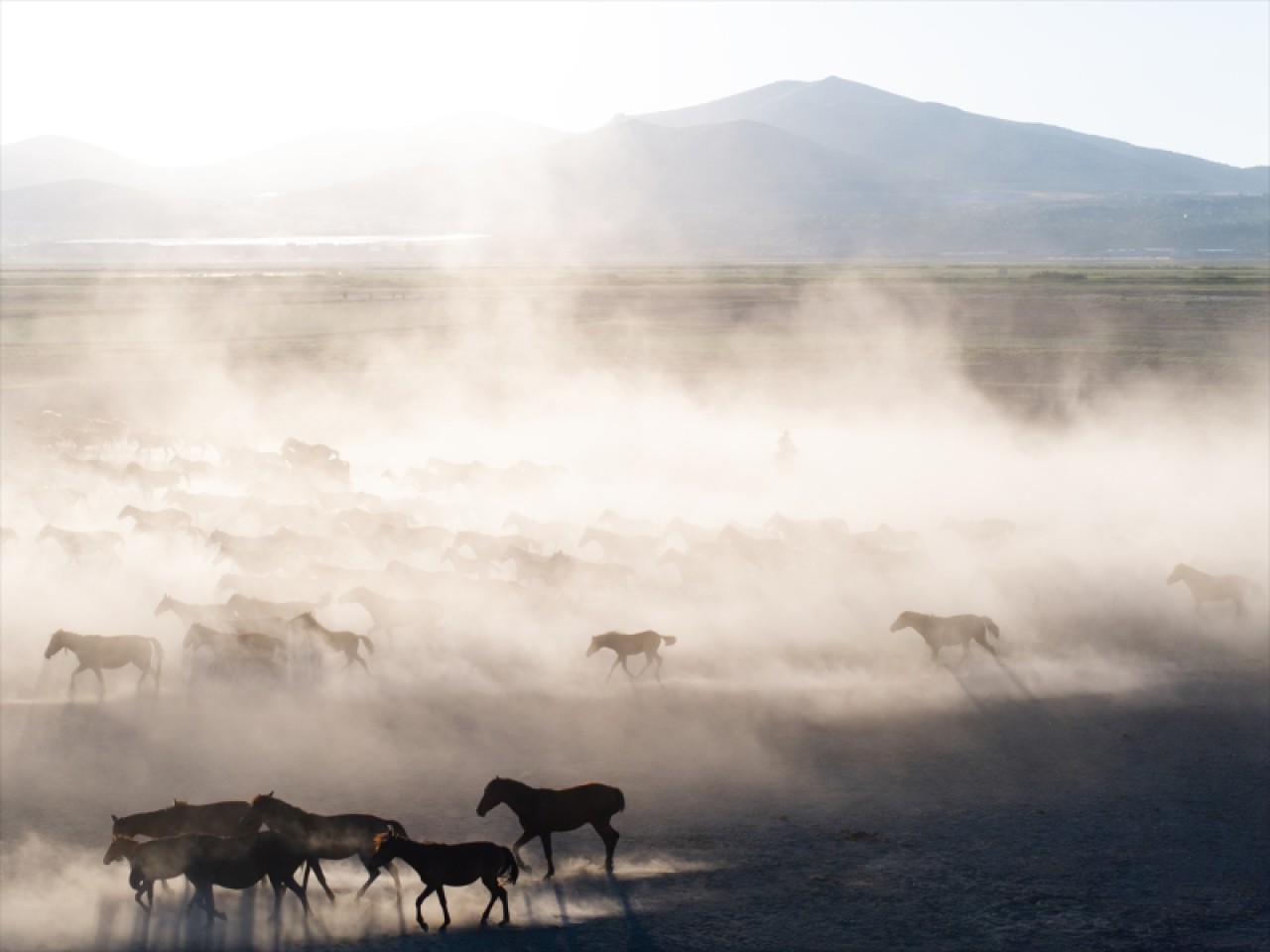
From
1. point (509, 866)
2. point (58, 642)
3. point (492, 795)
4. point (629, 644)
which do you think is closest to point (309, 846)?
point (492, 795)

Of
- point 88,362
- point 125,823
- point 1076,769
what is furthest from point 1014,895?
point 88,362

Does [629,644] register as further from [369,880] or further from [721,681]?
[369,880]

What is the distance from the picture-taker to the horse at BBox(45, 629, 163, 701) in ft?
51.9

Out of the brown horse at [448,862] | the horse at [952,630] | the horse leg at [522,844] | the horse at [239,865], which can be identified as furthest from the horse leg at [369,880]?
the horse at [952,630]

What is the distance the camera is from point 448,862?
10.4 meters

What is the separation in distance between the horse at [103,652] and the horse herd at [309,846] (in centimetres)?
479

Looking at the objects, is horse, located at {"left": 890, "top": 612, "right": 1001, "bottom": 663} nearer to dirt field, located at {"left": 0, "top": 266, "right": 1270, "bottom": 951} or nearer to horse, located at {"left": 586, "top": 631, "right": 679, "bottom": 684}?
dirt field, located at {"left": 0, "top": 266, "right": 1270, "bottom": 951}

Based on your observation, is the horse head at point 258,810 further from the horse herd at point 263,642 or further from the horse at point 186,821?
the horse herd at point 263,642

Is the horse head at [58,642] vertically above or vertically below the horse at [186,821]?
above

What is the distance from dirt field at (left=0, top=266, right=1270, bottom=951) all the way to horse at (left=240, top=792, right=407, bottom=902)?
477 mm

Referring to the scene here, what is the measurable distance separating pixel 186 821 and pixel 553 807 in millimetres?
3615

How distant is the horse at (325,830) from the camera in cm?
1088

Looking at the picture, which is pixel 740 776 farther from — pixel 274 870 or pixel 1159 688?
pixel 1159 688

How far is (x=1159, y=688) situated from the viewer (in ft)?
55.1
